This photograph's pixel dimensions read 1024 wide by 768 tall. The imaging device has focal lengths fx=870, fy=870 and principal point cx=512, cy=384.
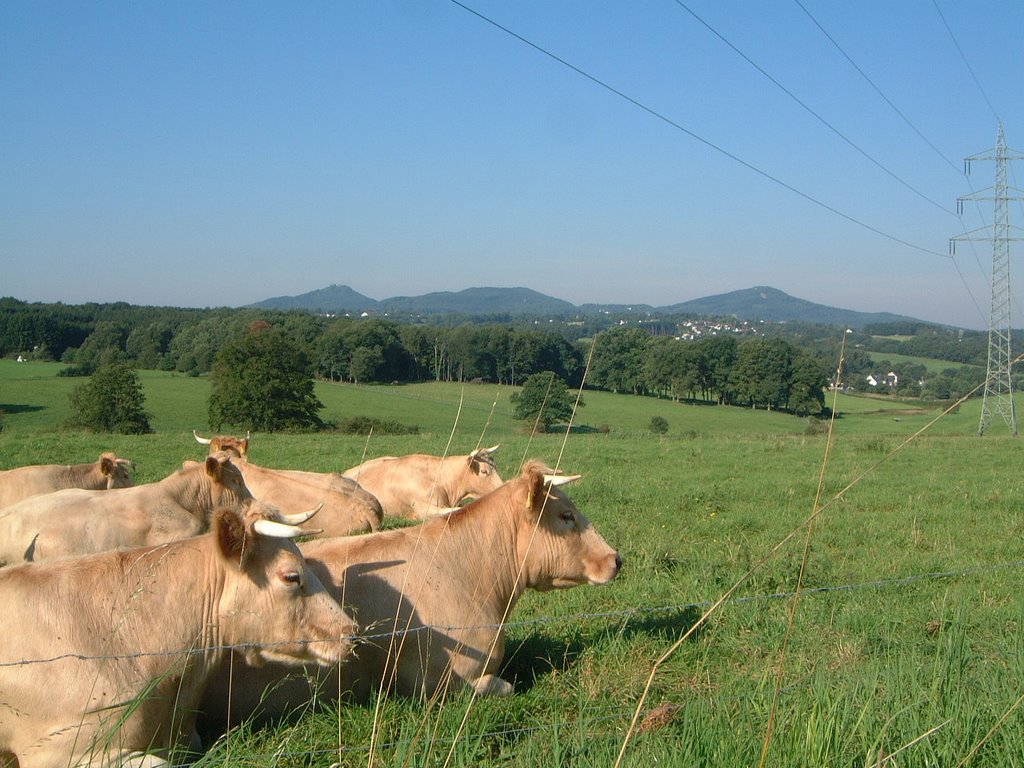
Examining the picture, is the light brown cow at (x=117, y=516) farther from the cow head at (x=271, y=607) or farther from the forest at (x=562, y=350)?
the cow head at (x=271, y=607)

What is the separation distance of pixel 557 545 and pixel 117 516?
4.80 metres

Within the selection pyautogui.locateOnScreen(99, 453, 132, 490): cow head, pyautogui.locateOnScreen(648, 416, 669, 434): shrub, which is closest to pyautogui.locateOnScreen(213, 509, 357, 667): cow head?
pyautogui.locateOnScreen(99, 453, 132, 490): cow head

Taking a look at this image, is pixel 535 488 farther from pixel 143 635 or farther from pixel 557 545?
pixel 143 635

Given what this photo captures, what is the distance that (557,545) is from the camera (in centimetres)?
618

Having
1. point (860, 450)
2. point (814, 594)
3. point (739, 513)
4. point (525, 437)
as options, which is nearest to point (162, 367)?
point (525, 437)

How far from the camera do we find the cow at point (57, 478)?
11.3 m

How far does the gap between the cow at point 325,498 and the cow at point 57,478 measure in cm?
123

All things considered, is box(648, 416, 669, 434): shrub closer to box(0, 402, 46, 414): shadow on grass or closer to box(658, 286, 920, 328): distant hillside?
box(658, 286, 920, 328): distant hillside

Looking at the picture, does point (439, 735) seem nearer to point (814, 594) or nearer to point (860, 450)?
point (814, 594)

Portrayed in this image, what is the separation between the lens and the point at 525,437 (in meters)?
28.3

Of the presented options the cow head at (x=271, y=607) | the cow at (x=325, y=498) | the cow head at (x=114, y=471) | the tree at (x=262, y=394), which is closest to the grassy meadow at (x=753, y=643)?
the cow head at (x=271, y=607)

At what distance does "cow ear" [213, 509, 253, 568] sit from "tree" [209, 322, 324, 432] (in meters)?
42.6

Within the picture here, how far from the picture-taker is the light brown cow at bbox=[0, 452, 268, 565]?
27.2ft

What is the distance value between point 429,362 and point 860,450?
21.6 m
